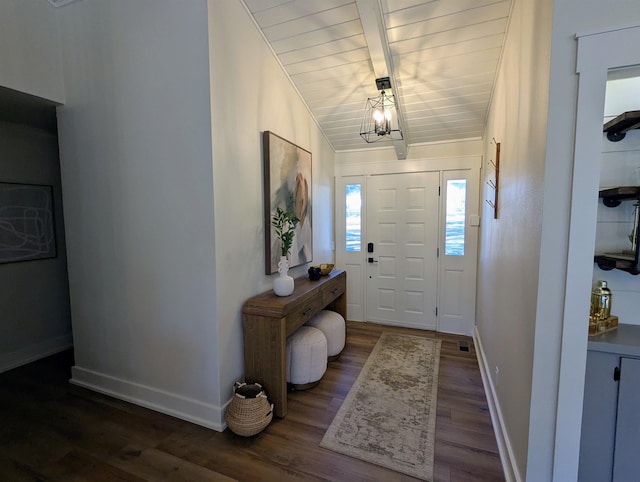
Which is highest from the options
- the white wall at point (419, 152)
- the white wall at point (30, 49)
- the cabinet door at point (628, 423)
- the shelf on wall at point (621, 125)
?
the white wall at point (30, 49)

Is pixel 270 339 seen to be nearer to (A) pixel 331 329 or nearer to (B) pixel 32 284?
(A) pixel 331 329

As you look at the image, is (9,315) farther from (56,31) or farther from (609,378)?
(609,378)

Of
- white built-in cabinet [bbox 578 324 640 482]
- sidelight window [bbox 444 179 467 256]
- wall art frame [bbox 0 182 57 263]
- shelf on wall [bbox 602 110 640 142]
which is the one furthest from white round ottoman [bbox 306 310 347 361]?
wall art frame [bbox 0 182 57 263]

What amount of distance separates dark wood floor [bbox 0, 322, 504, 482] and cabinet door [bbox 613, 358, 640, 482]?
0.56 m

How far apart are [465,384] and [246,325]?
196 centimetres

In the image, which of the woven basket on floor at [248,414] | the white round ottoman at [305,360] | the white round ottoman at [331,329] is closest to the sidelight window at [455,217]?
the white round ottoman at [331,329]

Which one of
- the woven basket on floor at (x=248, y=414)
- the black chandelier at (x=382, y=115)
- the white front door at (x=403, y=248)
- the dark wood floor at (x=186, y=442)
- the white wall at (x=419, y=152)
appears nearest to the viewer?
the dark wood floor at (x=186, y=442)

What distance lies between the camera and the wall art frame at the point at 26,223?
2820mm

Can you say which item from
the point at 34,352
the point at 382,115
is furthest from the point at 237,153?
the point at 34,352

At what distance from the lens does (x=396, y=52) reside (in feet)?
7.86

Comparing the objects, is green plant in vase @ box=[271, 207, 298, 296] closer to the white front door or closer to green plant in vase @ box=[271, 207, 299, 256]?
green plant in vase @ box=[271, 207, 299, 256]

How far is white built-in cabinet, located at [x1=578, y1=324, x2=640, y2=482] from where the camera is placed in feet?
4.29

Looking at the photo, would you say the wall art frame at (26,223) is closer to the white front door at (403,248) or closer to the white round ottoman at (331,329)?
the white round ottoman at (331,329)

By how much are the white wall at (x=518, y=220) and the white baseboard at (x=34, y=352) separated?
420cm
